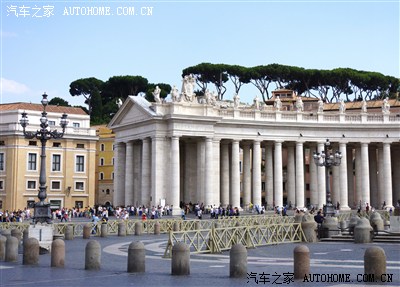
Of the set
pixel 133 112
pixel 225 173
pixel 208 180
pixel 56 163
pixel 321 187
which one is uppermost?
pixel 133 112

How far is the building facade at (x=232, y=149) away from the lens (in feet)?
236

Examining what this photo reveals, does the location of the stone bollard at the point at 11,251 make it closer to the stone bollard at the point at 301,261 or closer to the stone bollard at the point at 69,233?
the stone bollard at the point at 301,261

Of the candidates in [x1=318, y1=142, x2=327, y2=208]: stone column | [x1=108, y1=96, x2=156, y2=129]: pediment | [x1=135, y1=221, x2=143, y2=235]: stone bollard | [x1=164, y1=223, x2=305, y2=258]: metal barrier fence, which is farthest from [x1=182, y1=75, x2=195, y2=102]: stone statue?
[x1=164, y1=223, x2=305, y2=258]: metal barrier fence

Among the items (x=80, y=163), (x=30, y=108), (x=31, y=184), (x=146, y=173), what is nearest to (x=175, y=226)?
(x=146, y=173)

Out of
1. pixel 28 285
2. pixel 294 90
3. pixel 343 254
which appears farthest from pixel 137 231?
pixel 294 90

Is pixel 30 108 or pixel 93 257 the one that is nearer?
pixel 93 257

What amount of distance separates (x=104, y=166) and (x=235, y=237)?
7604 centimetres

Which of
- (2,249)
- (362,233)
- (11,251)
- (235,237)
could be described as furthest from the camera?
(362,233)

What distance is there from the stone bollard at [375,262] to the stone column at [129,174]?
61.5m

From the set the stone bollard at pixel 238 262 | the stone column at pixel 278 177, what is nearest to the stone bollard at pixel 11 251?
the stone bollard at pixel 238 262

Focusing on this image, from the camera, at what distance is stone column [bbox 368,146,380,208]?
8397 centimetres

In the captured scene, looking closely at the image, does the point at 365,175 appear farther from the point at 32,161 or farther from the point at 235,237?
the point at 235,237

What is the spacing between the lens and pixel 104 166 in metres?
105

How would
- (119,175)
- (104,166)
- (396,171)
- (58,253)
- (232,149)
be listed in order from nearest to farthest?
(58,253), (232,149), (119,175), (396,171), (104,166)
